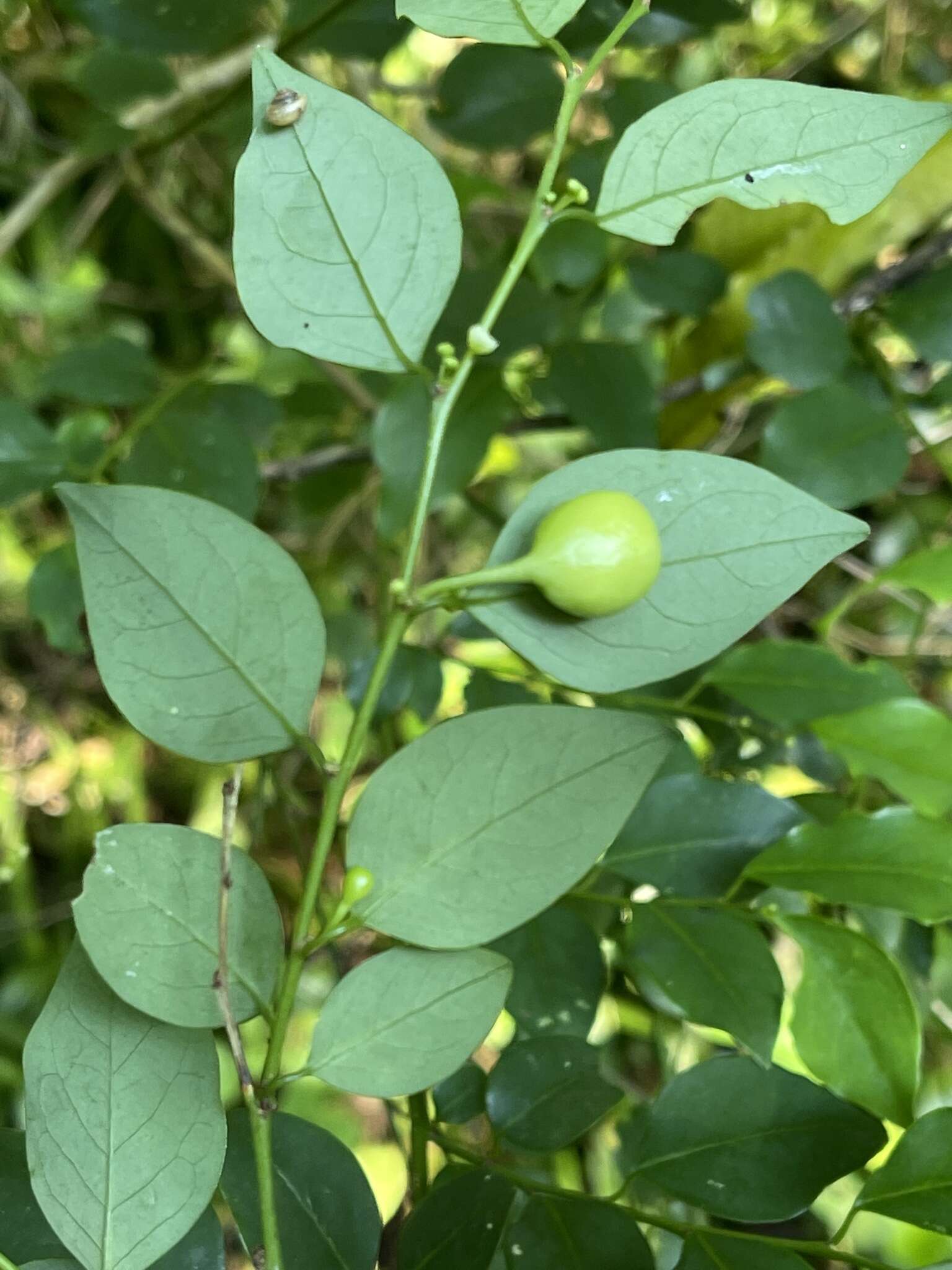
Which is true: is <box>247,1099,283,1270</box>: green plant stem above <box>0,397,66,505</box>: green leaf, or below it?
below

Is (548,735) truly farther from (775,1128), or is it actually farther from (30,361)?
(30,361)

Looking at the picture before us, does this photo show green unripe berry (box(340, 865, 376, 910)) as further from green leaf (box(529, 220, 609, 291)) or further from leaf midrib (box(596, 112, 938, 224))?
green leaf (box(529, 220, 609, 291))

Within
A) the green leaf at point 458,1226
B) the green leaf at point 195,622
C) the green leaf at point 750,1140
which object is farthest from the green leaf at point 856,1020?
the green leaf at point 195,622

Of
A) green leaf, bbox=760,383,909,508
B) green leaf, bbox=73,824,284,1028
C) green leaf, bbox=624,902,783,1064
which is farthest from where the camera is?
green leaf, bbox=760,383,909,508

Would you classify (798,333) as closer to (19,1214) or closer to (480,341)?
(480,341)

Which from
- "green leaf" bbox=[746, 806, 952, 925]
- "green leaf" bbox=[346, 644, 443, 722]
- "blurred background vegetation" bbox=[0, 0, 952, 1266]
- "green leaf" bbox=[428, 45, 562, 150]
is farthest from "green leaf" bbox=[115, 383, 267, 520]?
"green leaf" bbox=[746, 806, 952, 925]

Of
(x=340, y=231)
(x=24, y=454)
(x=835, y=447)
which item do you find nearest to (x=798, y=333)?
(x=835, y=447)

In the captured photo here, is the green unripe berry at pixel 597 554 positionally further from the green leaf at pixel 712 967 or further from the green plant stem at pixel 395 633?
the green leaf at pixel 712 967
